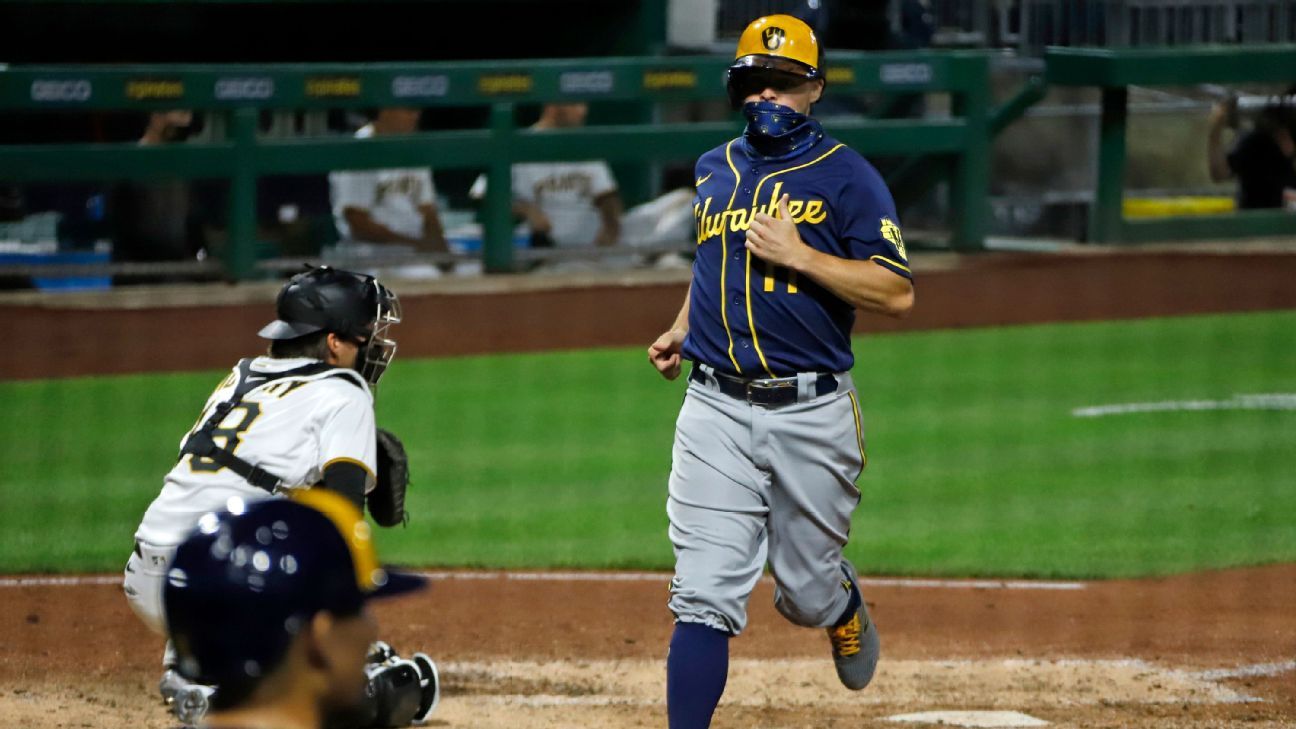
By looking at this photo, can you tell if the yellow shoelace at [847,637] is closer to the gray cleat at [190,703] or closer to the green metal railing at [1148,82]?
the gray cleat at [190,703]

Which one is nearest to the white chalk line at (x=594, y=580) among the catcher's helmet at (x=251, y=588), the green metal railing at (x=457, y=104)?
the catcher's helmet at (x=251, y=588)

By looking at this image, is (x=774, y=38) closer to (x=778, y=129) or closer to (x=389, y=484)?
(x=778, y=129)

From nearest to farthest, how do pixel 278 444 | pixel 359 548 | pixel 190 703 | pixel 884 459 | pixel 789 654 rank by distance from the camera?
pixel 359 548 → pixel 190 703 → pixel 278 444 → pixel 789 654 → pixel 884 459

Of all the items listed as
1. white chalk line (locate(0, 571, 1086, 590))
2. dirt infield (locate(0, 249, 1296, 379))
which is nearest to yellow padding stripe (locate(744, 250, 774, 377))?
white chalk line (locate(0, 571, 1086, 590))

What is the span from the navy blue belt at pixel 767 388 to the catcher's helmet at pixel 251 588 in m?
2.23

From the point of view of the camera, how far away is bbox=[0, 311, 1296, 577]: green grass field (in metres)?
7.40

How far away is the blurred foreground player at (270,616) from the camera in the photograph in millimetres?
1945

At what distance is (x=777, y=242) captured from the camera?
410 cm

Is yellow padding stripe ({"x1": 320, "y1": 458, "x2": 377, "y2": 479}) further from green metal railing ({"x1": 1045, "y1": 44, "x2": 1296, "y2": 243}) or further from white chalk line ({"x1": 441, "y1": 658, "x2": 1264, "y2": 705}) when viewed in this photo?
green metal railing ({"x1": 1045, "y1": 44, "x2": 1296, "y2": 243})

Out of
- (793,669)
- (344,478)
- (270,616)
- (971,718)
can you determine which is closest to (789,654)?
(793,669)

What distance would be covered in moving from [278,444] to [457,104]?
1051 centimetres

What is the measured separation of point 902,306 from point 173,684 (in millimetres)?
1866

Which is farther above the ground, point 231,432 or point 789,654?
point 231,432

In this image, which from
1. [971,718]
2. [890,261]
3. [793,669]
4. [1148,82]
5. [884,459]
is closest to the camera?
[890,261]
